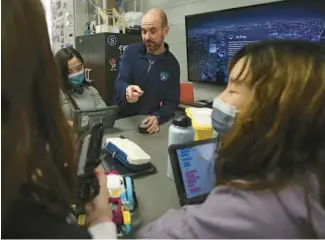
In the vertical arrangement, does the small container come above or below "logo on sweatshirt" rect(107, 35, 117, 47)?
below

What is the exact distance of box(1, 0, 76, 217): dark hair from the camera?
473mm

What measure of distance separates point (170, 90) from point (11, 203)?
190cm

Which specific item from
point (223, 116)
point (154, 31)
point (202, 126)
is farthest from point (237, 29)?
point (223, 116)

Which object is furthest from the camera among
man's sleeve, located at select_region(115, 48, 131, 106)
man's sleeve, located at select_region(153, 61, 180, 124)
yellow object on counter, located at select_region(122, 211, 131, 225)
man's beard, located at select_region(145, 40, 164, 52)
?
man's beard, located at select_region(145, 40, 164, 52)

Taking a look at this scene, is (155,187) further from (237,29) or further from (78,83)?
(237,29)

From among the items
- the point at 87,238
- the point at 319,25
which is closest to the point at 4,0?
the point at 87,238

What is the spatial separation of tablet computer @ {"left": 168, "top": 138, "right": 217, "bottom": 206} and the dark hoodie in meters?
0.20

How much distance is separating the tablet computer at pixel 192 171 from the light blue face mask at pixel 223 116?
0.24 ft

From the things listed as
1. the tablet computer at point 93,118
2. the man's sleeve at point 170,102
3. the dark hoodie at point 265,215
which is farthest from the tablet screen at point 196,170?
the man's sleeve at point 170,102

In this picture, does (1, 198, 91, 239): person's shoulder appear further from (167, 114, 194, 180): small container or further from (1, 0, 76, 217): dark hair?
(167, 114, 194, 180): small container

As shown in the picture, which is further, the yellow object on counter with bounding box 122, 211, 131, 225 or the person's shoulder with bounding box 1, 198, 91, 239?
the yellow object on counter with bounding box 122, 211, 131, 225

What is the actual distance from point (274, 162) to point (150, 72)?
5.68 ft

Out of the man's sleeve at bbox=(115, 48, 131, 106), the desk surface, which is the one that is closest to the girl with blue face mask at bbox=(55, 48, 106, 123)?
the man's sleeve at bbox=(115, 48, 131, 106)

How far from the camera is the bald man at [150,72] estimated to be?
2.28m
